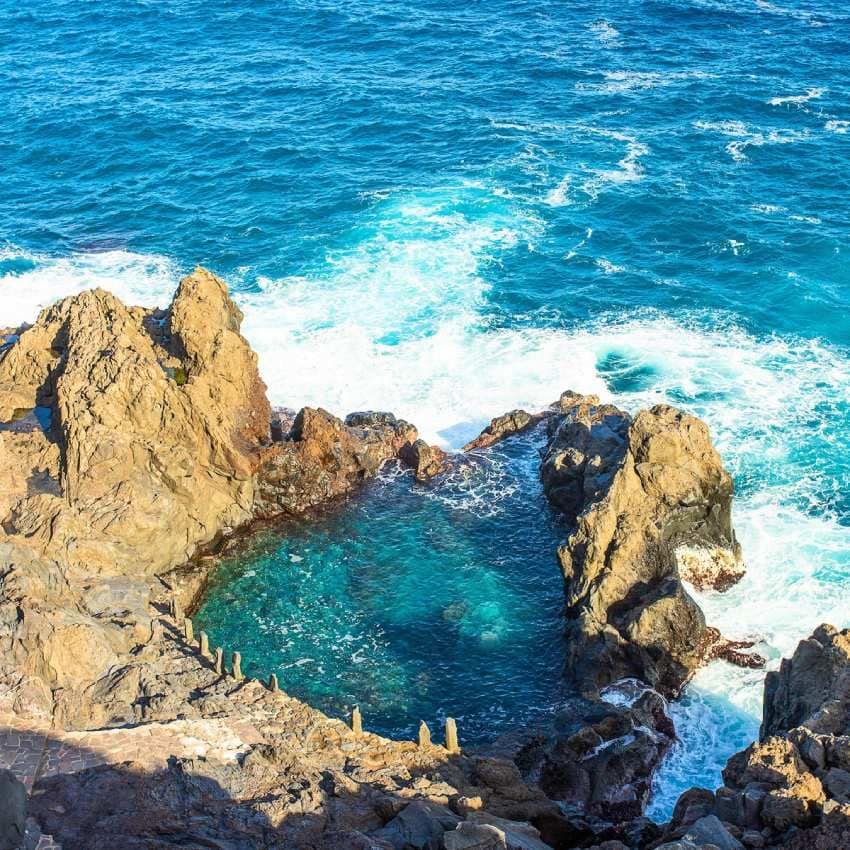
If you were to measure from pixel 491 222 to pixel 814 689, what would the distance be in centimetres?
5584

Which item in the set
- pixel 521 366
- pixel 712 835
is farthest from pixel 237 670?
pixel 521 366

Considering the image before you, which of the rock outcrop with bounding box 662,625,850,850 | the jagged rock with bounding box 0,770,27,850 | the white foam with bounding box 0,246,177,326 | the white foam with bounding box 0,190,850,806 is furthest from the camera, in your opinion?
the white foam with bounding box 0,246,177,326

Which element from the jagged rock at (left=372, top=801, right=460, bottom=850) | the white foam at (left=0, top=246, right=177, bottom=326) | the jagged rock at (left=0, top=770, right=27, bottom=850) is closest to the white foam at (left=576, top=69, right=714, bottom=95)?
the white foam at (left=0, top=246, right=177, bottom=326)

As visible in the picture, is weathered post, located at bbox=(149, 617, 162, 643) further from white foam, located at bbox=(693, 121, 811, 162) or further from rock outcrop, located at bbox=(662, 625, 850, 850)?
white foam, located at bbox=(693, 121, 811, 162)

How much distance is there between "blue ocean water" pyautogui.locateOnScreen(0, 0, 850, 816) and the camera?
58375 millimetres

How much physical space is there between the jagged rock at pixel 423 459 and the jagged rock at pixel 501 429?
243 cm

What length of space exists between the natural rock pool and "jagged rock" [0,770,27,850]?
1847 cm

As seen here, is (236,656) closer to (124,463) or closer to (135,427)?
(124,463)

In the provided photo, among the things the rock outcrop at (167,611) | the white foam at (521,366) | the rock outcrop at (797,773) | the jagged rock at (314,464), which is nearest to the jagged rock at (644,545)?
the white foam at (521,366)

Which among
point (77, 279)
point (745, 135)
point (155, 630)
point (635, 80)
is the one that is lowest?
point (155, 630)

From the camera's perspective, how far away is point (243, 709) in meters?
43.1

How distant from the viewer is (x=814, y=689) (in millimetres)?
38688

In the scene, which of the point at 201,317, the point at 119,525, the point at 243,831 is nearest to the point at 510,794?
the point at 243,831

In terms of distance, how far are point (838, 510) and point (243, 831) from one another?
124ft
